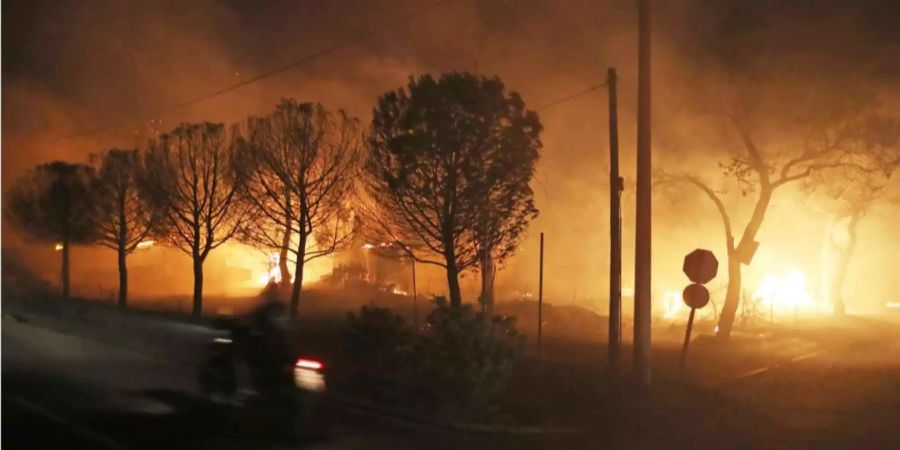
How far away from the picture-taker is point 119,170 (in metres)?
31.0

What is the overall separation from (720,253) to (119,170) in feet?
80.7

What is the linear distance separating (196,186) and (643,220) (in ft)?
54.3

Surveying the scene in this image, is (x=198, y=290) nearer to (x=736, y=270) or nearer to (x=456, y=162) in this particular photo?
(x=456, y=162)

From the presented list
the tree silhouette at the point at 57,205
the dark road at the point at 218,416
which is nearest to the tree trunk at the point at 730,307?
the dark road at the point at 218,416

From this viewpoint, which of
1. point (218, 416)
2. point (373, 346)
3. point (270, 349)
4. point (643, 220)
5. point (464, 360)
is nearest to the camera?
point (270, 349)

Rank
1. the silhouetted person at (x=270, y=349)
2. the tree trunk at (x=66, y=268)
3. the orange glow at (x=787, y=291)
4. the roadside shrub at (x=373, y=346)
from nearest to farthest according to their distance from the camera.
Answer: the silhouetted person at (x=270, y=349)
the roadside shrub at (x=373, y=346)
the tree trunk at (x=66, y=268)
the orange glow at (x=787, y=291)

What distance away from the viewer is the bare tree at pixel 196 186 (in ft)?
87.2

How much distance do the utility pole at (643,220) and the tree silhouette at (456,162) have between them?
4.54 meters

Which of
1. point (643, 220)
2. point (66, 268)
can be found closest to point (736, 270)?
point (643, 220)

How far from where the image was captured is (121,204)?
102ft

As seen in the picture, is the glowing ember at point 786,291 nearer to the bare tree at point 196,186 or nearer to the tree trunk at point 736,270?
the tree trunk at point 736,270

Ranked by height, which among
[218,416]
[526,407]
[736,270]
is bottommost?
[526,407]

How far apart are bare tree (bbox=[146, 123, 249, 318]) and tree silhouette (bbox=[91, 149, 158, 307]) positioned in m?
1.85

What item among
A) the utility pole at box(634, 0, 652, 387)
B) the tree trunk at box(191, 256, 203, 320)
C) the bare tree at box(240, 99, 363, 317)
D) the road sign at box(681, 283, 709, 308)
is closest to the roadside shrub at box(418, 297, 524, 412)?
the utility pole at box(634, 0, 652, 387)
